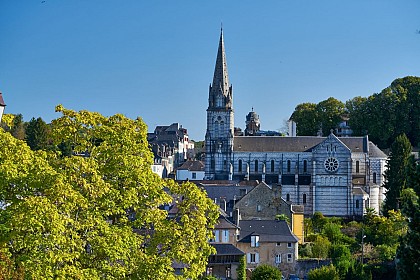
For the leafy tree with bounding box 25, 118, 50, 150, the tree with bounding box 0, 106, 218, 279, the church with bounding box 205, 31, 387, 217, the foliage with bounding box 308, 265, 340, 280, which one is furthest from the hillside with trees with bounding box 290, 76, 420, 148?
the tree with bounding box 0, 106, 218, 279

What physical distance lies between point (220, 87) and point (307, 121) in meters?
22.3

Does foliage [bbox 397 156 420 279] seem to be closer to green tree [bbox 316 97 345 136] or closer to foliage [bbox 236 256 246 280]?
foliage [bbox 236 256 246 280]

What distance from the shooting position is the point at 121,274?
19.1 m

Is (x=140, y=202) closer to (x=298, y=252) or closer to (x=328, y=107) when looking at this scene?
(x=298, y=252)

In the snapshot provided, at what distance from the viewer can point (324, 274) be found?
136 ft

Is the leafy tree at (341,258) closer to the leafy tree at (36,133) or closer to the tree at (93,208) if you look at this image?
the tree at (93,208)

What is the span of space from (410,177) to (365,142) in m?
60.7

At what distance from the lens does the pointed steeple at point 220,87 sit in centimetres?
8838

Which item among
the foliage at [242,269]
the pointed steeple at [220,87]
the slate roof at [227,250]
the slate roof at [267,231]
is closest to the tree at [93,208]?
the foliage at [242,269]

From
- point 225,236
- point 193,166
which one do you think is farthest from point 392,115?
point 225,236

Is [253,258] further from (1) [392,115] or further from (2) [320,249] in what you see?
(1) [392,115]

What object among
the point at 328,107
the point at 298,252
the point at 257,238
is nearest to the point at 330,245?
the point at 298,252

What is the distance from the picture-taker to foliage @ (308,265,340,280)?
41.2m

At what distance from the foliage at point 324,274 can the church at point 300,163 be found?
35073 mm
